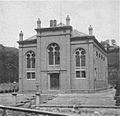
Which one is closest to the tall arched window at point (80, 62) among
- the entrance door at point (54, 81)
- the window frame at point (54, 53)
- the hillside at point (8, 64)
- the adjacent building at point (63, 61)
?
the adjacent building at point (63, 61)

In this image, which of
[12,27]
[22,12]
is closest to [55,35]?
[12,27]

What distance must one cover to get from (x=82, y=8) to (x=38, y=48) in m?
20.0

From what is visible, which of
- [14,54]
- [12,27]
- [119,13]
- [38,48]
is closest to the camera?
[119,13]

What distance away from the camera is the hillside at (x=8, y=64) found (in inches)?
1921

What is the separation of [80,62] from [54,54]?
13.5ft

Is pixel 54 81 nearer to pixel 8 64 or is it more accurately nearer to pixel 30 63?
pixel 30 63

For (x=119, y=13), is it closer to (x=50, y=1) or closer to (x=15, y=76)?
(x=50, y=1)

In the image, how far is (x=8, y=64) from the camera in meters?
52.9

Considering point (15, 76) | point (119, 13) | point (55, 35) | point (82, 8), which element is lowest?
point (15, 76)

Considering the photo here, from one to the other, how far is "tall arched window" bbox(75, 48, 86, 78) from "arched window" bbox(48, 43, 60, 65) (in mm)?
2856

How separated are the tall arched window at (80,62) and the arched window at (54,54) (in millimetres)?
2856

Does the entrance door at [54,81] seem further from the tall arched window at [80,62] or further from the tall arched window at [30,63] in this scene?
the tall arched window at [30,63]

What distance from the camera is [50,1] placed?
12328 millimetres

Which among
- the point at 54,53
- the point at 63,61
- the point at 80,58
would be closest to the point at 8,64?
the point at 54,53
